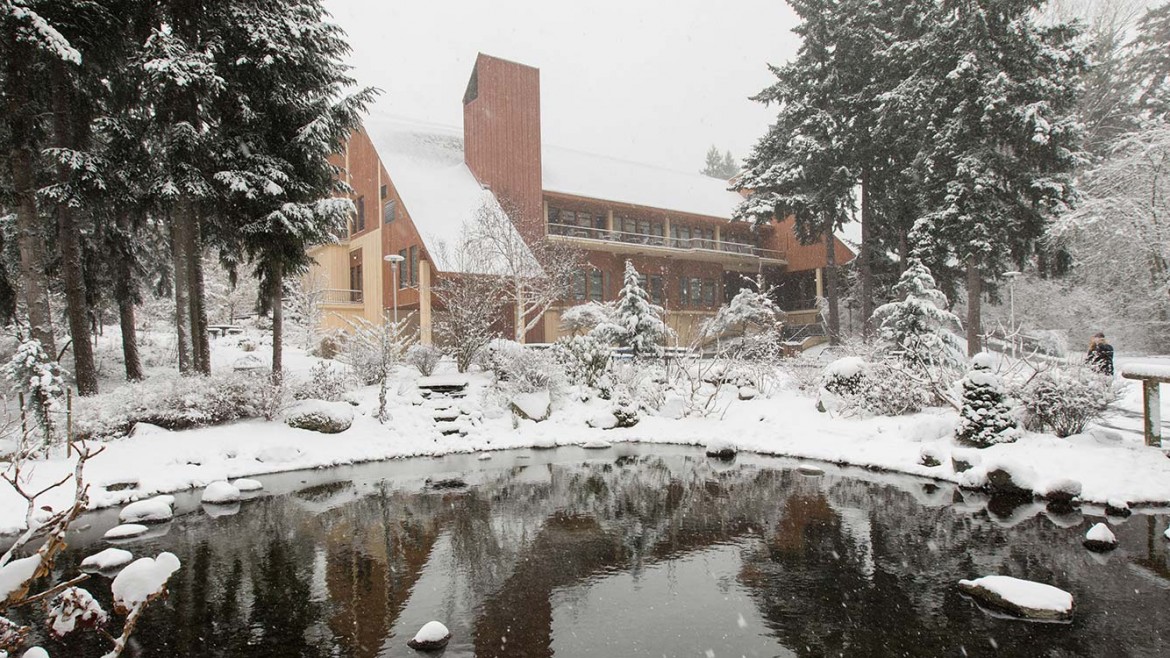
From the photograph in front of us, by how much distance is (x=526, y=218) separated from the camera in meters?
26.6

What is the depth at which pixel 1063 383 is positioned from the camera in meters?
10.3

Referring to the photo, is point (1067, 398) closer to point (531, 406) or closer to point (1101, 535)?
point (1101, 535)

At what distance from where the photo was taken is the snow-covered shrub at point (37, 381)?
1081 cm

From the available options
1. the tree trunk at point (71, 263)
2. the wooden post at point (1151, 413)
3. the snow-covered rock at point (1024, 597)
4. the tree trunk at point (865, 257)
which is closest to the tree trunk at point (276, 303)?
the tree trunk at point (71, 263)

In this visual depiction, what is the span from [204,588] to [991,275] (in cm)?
2390

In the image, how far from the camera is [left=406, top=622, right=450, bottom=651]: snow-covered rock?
4703 millimetres

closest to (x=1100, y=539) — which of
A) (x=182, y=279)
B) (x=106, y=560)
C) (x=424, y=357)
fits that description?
(x=106, y=560)

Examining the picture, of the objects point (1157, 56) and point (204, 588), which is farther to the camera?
point (1157, 56)

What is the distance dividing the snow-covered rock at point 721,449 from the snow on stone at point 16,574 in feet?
36.3

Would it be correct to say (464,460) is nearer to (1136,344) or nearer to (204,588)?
(204,588)

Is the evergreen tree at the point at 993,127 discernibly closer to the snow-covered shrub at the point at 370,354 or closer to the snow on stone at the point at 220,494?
the snow-covered shrub at the point at 370,354

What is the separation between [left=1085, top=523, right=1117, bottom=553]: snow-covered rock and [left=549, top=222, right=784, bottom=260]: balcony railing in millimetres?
22682

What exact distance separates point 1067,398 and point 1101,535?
4316mm

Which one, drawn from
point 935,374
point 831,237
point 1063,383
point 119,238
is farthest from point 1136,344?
point 119,238
